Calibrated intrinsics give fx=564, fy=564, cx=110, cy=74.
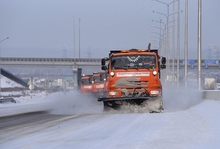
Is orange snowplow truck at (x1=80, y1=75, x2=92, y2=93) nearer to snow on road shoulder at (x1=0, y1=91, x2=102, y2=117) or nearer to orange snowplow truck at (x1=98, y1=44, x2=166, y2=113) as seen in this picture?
snow on road shoulder at (x1=0, y1=91, x2=102, y2=117)

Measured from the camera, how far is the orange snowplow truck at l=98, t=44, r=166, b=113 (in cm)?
2406

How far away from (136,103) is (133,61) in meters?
1.86

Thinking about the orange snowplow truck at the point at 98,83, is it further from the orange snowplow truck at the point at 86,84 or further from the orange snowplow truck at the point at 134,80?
the orange snowplow truck at the point at 134,80

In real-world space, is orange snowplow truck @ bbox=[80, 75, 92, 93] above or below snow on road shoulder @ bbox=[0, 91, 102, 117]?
above

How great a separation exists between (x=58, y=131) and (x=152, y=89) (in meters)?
9.76

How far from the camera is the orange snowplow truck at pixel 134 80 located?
24.1 metres

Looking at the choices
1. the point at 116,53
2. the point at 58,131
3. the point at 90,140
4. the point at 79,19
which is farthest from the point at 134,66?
the point at 79,19

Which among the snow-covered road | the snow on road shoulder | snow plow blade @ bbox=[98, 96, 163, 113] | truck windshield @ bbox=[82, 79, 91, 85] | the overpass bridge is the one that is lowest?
the snow on road shoulder

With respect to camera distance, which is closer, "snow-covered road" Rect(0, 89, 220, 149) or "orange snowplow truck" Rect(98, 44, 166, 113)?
"snow-covered road" Rect(0, 89, 220, 149)

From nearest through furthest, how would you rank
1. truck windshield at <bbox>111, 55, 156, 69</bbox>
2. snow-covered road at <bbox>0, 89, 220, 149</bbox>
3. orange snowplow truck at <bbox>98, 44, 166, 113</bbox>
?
snow-covered road at <bbox>0, 89, 220, 149</bbox>, orange snowplow truck at <bbox>98, 44, 166, 113</bbox>, truck windshield at <bbox>111, 55, 156, 69</bbox>

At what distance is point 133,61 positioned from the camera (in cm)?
2473

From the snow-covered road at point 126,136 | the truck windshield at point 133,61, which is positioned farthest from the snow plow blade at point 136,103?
the snow-covered road at point 126,136

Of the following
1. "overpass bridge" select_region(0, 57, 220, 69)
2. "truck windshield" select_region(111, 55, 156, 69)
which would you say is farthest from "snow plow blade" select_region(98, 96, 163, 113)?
"overpass bridge" select_region(0, 57, 220, 69)

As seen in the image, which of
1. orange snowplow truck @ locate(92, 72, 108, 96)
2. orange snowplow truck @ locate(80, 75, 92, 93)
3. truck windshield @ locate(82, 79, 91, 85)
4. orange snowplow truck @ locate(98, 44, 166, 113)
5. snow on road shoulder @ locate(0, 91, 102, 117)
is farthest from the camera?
truck windshield @ locate(82, 79, 91, 85)
